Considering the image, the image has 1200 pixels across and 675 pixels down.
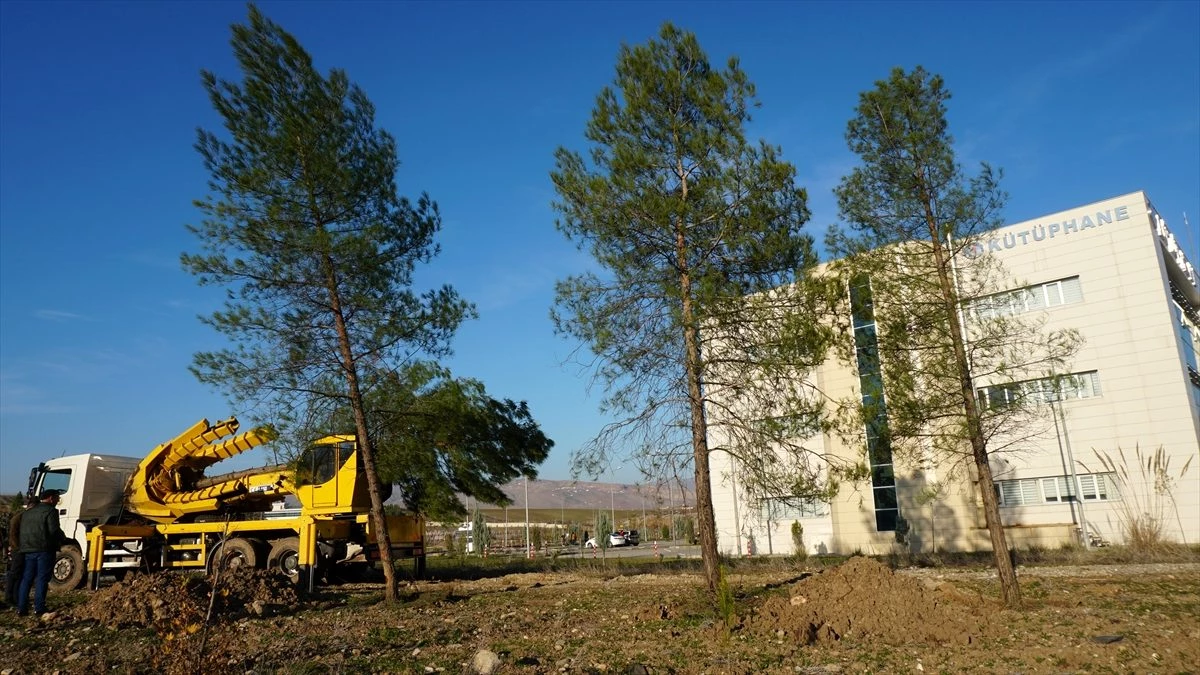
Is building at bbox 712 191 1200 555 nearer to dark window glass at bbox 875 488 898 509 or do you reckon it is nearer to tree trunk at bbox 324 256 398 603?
dark window glass at bbox 875 488 898 509

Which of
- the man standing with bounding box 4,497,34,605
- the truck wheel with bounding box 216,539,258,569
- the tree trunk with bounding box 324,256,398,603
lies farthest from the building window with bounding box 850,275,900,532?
the man standing with bounding box 4,497,34,605

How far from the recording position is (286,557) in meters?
16.1

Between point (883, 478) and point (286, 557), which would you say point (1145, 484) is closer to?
point (883, 478)

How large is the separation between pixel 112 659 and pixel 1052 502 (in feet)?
95.4

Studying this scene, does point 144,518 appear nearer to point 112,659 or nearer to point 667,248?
point 112,659

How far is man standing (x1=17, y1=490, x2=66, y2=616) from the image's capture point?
35.3 ft

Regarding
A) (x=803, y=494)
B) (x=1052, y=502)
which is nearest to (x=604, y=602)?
(x=803, y=494)

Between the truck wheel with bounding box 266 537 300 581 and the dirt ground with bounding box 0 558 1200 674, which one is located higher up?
the truck wheel with bounding box 266 537 300 581

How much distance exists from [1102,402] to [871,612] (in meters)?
23.1

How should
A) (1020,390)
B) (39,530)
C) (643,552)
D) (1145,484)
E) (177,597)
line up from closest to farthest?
1. (177,597)
2. (39,530)
3. (1020,390)
4. (1145,484)
5. (643,552)

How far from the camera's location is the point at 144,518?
60.8ft

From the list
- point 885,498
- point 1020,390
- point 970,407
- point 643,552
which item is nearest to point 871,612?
point 970,407

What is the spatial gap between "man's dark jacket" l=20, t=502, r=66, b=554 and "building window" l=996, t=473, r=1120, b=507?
95.4 feet

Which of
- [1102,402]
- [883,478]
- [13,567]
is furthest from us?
[883,478]
